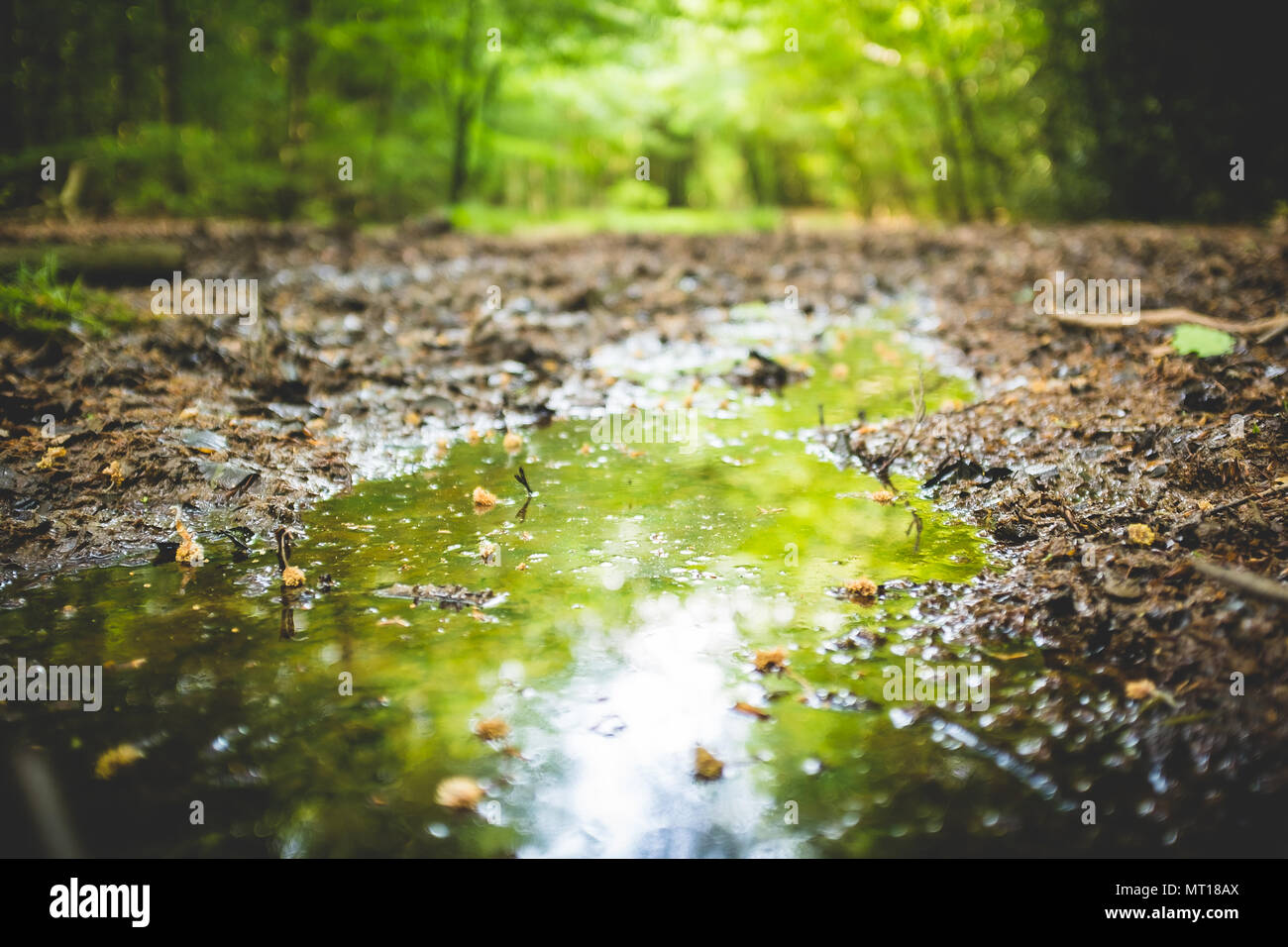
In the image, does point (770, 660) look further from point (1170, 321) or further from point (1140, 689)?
point (1170, 321)

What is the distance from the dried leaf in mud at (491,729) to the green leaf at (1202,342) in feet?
13.8

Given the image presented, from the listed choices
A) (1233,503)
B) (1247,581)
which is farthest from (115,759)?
(1233,503)

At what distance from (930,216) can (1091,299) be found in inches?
632

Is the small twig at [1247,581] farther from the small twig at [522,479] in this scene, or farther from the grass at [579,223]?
the grass at [579,223]

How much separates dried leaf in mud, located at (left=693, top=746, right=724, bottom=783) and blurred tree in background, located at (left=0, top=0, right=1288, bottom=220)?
7.25 metres

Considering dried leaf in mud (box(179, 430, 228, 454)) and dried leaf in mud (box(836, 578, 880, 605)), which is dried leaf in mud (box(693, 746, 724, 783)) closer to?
dried leaf in mud (box(836, 578, 880, 605))

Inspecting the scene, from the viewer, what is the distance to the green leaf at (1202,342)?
4.29 meters

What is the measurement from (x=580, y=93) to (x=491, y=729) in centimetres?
1751

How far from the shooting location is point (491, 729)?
2.00m

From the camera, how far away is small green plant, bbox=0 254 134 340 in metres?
4.66

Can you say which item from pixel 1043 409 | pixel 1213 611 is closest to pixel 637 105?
pixel 1043 409

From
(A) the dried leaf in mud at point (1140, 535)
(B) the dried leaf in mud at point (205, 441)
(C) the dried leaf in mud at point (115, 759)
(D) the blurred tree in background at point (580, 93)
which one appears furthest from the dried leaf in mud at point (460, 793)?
(D) the blurred tree in background at point (580, 93)

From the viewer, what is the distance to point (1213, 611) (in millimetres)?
2117
